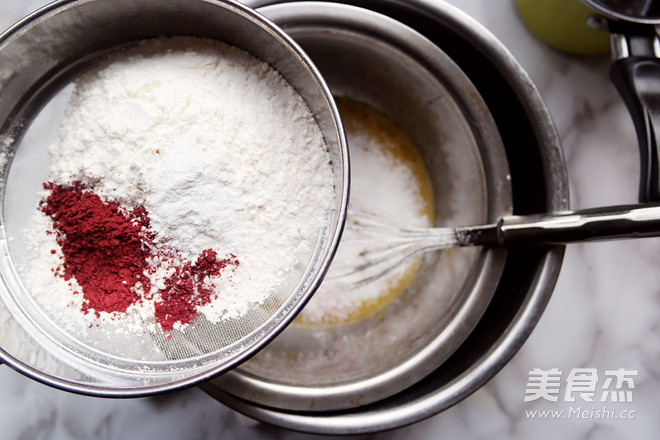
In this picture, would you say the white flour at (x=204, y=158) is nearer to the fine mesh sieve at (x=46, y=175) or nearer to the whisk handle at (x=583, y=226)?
the fine mesh sieve at (x=46, y=175)

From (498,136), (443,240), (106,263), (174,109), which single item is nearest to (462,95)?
(498,136)

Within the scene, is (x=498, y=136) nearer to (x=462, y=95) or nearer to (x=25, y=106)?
(x=462, y=95)

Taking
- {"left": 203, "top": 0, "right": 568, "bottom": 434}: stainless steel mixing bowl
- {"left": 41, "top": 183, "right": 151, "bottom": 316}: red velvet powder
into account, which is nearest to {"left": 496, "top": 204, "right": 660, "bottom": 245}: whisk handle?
{"left": 203, "top": 0, "right": 568, "bottom": 434}: stainless steel mixing bowl

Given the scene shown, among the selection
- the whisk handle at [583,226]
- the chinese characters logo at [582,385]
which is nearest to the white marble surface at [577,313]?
the chinese characters logo at [582,385]

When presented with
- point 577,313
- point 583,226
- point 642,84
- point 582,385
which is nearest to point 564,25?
point 642,84

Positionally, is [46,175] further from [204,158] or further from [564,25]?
[564,25]

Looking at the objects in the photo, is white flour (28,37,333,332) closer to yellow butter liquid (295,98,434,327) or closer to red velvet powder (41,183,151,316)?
red velvet powder (41,183,151,316)

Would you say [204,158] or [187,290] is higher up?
[204,158]
